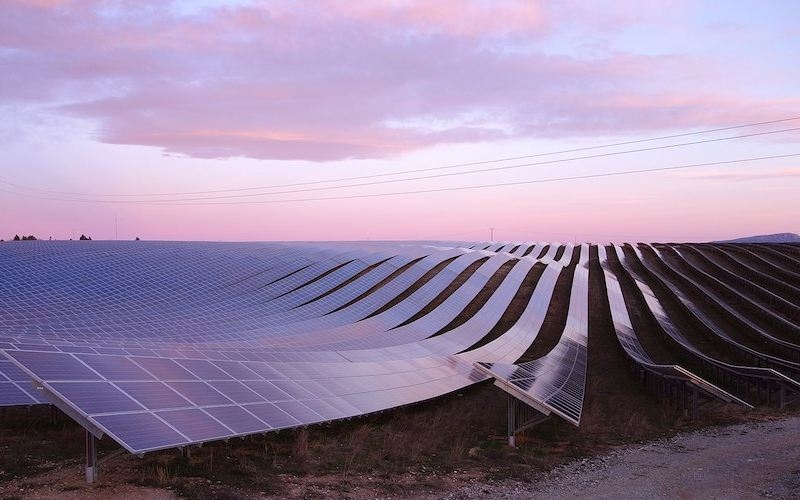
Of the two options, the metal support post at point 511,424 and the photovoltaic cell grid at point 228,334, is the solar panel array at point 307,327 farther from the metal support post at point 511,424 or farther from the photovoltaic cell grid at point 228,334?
the metal support post at point 511,424

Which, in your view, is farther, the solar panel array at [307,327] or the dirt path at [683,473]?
the dirt path at [683,473]

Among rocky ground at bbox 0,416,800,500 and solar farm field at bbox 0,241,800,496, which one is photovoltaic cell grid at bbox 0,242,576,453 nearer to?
solar farm field at bbox 0,241,800,496

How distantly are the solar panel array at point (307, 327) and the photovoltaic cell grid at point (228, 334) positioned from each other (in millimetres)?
76

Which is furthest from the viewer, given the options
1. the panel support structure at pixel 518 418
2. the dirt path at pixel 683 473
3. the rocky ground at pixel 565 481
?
the panel support structure at pixel 518 418

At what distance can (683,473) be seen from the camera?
56.4 feet

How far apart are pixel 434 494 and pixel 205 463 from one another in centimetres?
532

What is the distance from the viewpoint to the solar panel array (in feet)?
50.2

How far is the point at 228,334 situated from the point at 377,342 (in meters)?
7.49

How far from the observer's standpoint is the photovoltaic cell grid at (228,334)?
1459 cm

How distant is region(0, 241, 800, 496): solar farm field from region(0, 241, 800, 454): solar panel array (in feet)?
0.33

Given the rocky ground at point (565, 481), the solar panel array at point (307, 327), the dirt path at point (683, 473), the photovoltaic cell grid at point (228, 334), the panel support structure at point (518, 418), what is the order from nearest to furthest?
the rocky ground at point (565, 481), the photovoltaic cell grid at point (228, 334), the solar panel array at point (307, 327), the dirt path at point (683, 473), the panel support structure at point (518, 418)

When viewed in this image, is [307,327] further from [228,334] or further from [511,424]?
[511,424]

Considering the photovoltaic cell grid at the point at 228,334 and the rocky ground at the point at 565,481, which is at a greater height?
the photovoltaic cell grid at the point at 228,334

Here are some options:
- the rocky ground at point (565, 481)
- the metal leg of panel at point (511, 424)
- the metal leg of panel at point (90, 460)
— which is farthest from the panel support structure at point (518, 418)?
the metal leg of panel at point (90, 460)
